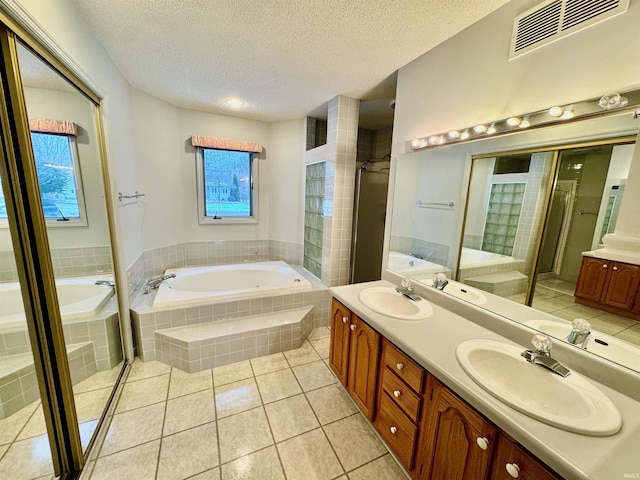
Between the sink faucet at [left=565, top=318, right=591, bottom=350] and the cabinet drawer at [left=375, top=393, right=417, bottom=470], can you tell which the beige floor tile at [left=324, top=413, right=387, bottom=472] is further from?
the sink faucet at [left=565, top=318, right=591, bottom=350]

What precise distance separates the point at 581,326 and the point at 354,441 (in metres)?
1.33

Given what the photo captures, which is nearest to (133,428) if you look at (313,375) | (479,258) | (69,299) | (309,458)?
(69,299)

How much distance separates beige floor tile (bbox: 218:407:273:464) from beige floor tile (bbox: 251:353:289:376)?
15.7 inches

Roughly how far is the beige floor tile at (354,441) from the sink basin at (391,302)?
2.51 feet

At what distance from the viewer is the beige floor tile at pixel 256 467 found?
1.29 meters

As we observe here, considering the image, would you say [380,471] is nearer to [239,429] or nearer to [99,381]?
[239,429]

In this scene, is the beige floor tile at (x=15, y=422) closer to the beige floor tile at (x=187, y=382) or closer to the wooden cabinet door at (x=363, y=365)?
the beige floor tile at (x=187, y=382)

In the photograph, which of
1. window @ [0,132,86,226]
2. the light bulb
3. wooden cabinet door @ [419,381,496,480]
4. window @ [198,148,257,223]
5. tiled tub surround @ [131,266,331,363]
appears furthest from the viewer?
window @ [198,148,257,223]

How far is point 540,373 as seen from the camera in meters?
1.01

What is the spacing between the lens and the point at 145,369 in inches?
80.4

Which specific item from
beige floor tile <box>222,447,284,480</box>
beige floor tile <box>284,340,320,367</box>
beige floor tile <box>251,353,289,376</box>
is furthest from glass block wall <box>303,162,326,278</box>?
beige floor tile <box>222,447,284,480</box>

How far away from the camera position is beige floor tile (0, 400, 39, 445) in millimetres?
1221

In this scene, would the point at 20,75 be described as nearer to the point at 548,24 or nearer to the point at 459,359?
the point at 459,359

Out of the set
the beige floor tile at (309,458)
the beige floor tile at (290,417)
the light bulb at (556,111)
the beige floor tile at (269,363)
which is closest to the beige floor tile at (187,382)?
the beige floor tile at (269,363)
